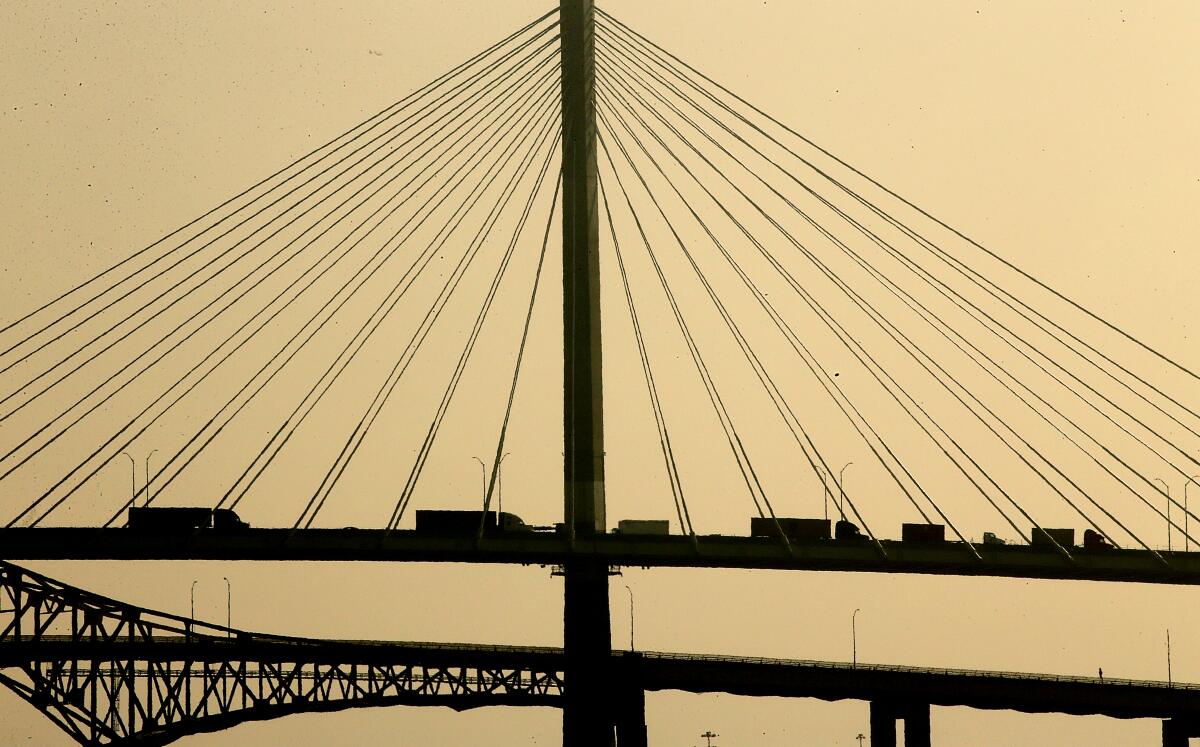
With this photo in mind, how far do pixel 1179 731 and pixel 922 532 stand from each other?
15738 mm

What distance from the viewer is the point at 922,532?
4973 inches

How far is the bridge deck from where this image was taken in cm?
10869

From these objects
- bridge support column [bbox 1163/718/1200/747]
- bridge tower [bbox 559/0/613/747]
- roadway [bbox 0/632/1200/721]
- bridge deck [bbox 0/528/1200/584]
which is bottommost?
bridge support column [bbox 1163/718/1200/747]

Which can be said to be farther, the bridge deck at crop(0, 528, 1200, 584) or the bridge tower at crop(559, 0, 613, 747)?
the bridge tower at crop(559, 0, 613, 747)

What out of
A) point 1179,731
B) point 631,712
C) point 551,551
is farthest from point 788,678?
point 551,551

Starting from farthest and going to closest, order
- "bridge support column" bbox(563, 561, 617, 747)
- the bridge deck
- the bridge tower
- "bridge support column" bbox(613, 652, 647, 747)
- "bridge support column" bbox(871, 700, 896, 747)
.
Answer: "bridge support column" bbox(871, 700, 896, 747) < "bridge support column" bbox(613, 652, 647, 747) < "bridge support column" bbox(563, 561, 617, 747) < the bridge tower < the bridge deck

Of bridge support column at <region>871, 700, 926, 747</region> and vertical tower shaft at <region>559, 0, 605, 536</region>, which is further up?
vertical tower shaft at <region>559, 0, 605, 536</region>

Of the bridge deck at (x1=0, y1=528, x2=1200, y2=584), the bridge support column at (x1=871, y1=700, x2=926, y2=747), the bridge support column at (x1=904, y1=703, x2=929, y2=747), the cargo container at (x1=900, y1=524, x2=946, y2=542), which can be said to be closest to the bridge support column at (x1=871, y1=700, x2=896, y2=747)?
the bridge support column at (x1=871, y1=700, x2=926, y2=747)

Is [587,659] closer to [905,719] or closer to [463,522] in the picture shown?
[463,522]

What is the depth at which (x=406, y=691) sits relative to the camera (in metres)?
130

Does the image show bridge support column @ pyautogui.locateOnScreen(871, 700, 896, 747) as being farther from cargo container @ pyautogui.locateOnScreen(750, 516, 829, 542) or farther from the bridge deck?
the bridge deck

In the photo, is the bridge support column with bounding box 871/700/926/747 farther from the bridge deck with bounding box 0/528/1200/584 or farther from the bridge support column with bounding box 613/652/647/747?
the bridge deck with bounding box 0/528/1200/584

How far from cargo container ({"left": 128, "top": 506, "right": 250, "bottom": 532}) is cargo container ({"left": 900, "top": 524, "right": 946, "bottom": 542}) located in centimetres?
3226

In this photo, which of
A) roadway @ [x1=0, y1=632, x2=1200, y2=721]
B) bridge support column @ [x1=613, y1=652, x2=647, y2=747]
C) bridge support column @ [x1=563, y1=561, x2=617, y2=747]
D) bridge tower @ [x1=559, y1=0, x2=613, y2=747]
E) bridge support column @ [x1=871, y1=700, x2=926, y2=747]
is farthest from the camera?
bridge support column @ [x1=871, y1=700, x2=926, y2=747]
